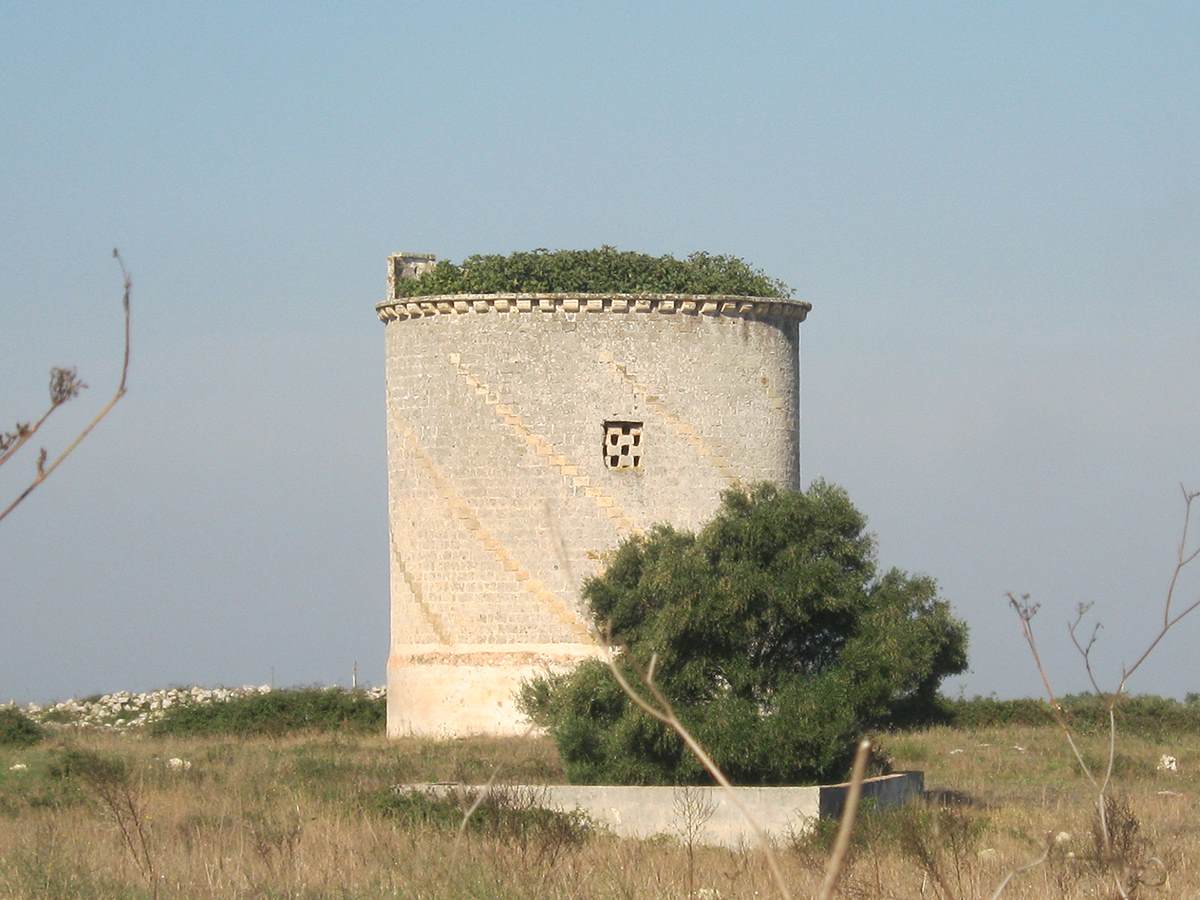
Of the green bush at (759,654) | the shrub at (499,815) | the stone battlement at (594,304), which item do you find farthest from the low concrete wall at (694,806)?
the stone battlement at (594,304)

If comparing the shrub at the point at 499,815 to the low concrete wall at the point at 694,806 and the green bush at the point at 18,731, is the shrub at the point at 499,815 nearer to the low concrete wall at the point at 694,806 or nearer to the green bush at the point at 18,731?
the low concrete wall at the point at 694,806

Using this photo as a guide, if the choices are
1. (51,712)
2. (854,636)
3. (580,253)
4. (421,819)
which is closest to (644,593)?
(854,636)

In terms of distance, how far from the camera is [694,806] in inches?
539

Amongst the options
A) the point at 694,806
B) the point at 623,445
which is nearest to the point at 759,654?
the point at 694,806

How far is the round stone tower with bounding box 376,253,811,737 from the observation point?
22.6 m

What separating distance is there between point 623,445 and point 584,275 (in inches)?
92.8

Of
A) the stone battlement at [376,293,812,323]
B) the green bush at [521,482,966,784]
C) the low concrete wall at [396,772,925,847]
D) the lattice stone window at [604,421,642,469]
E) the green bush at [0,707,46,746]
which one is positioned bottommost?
the green bush at [0,707,46,746]

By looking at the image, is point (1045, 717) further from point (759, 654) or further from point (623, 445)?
point (759, 654)

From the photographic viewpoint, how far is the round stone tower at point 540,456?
22578 mm

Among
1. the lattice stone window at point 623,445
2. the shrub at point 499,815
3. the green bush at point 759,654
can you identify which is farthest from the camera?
the lattice stone window at point 623,445

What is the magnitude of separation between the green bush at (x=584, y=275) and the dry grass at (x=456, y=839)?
20.1 feet

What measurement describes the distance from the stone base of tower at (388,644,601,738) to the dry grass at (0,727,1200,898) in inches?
33.7

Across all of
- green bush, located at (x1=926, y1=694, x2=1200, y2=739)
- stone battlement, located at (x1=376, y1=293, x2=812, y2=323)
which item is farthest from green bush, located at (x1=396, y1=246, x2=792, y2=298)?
green bush, located at (x1=926, y1=694, x2=1200, y2=739)

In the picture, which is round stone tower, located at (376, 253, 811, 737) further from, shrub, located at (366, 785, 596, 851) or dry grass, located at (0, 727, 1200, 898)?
shrub, located at (366, 785, 596, 851)
